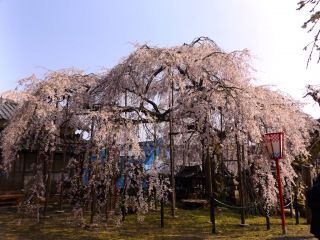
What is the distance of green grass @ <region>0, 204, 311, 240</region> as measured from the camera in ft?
34.6

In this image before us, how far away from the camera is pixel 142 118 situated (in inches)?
487

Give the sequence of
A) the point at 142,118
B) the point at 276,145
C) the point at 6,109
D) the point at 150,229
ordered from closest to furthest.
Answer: the point at 276,145
the point at 150,229
the point at 142,118
the point at 6,109

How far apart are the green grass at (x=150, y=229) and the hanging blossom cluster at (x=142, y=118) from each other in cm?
71

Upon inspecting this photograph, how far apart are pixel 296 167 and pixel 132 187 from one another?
27.0 ft

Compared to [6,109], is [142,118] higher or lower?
lower

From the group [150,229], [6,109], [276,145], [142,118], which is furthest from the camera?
[6,109]

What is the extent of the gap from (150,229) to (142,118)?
3.75 m

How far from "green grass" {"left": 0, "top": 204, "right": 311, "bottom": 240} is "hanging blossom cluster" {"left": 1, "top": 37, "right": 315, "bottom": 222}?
2.32 feet

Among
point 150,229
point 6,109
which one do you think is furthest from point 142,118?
point 6,109

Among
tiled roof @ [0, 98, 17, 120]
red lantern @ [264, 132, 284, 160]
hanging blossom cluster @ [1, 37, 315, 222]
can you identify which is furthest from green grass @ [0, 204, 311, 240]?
tiled roof @ [0, 98, 17, 120]

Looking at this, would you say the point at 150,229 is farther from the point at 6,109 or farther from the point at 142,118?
the point at 6,109

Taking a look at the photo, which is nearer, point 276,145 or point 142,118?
point 276,145

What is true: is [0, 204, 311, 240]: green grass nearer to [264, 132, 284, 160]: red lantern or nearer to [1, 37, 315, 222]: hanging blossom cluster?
[1, 37, 315, 222]: hanging blossom cluster

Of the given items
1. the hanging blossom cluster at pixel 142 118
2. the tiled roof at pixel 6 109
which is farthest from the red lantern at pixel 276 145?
the tiled roof at pixel 6 109
